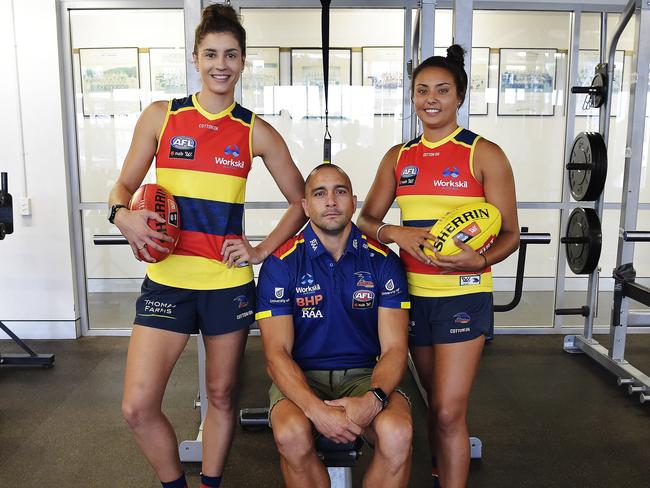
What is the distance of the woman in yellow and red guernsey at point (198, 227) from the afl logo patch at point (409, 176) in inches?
17.4

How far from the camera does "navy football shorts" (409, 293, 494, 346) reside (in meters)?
1.84

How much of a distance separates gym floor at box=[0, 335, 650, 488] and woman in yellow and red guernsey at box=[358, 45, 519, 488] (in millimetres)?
682

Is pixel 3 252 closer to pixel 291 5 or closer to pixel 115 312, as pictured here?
pixel 115 312

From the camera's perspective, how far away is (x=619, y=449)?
266 cm

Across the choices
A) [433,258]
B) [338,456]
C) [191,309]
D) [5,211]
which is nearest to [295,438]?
[338,456]

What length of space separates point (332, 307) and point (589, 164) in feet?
7.50

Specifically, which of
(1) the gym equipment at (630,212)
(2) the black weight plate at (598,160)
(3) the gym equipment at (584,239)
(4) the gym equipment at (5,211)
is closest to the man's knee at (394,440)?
(1) the gym equipment at (630,212)

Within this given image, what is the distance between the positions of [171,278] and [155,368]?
0.28m

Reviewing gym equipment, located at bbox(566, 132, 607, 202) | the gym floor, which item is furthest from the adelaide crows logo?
gym equipment, located at bbox(566, 132, 607, 202)

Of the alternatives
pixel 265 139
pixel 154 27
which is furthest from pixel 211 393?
pixel 154 27

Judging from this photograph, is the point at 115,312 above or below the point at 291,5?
below

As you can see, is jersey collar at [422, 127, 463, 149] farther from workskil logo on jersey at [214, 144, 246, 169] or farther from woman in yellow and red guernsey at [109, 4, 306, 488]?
workskil logo on jersey at [214, 144, 246, 169]

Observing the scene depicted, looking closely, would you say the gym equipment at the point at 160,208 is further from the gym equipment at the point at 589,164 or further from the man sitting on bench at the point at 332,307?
the gym equipment at the point at 589,164

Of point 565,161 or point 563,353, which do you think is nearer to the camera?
point 563,353
